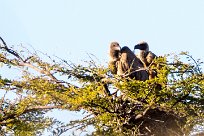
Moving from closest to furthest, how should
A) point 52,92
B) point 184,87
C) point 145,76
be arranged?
point 184,87 → point 52,92 → point 145,76

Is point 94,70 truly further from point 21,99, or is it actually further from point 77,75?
point 21,99

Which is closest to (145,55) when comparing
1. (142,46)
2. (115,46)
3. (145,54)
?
(145,54)

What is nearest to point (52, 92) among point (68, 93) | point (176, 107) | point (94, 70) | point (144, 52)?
point (68, 93)

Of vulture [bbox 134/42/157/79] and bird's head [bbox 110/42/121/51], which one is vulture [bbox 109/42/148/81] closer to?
bird's head [bbox 110/42/121/51]

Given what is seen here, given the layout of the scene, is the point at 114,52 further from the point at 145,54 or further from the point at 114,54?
the point at 145,54

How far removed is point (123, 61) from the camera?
40.7 ft

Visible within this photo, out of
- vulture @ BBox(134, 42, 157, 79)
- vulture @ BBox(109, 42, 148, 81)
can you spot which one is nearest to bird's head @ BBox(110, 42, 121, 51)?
vulture @ BBox(109, 42, 148, 81)

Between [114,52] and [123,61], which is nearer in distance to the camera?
[123,61]

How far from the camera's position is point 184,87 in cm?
1004

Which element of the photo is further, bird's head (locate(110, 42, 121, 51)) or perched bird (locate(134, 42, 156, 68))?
perched bird (locate(134, 42, 156, 68))

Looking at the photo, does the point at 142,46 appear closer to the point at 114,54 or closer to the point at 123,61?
the point at 114,54

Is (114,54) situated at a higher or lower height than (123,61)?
higher

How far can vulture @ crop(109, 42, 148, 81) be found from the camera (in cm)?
1238

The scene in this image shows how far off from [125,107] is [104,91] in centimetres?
60
